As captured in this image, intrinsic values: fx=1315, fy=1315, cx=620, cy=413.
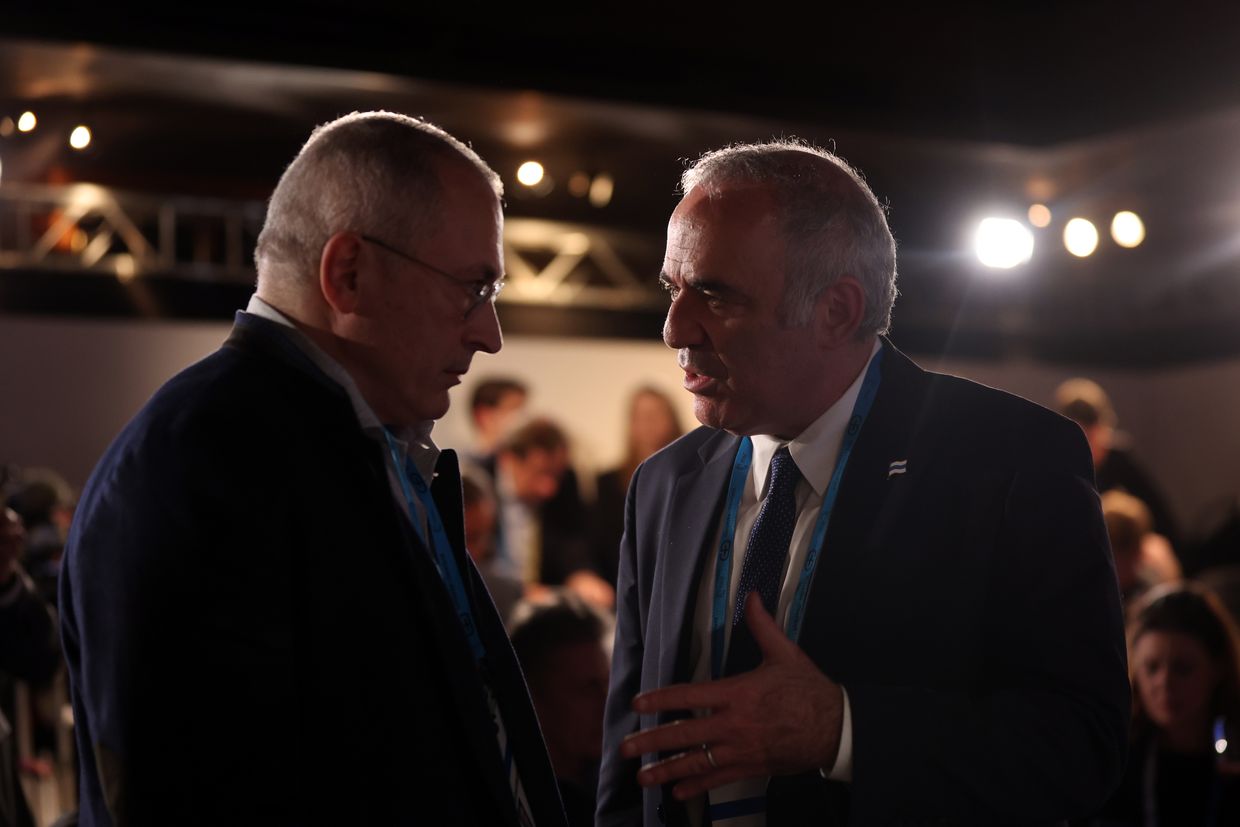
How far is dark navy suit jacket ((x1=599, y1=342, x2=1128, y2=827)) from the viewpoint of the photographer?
5.32ft

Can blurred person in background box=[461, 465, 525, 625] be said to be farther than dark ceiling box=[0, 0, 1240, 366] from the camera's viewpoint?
No

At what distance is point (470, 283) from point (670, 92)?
4587 mm

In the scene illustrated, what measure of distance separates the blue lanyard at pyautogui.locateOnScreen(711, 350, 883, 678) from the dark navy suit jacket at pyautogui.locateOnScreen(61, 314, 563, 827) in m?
0.44

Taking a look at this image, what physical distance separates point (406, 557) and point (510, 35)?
15.0 feet

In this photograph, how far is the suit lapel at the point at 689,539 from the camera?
186 centimetres

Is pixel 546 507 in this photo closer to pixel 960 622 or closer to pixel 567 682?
pixel 567 682

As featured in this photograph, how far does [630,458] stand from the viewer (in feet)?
22.2

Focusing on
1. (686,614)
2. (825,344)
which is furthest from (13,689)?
(825,344)

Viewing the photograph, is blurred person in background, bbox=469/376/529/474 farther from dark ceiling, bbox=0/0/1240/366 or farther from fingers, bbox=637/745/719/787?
fingers, bbox=637/745/719/787

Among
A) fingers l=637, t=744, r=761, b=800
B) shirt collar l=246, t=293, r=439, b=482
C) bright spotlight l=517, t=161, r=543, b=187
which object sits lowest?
fingers l=637, t=744, r=761, b=800

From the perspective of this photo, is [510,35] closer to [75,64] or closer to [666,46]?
[666,46]

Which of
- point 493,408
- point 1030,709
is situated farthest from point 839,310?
point 493,408

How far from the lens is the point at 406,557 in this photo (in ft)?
4.99

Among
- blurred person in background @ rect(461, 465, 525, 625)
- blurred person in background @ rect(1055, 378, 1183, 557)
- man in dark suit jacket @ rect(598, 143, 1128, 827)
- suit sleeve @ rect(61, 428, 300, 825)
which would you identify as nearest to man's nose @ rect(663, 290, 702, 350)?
man in dark suit jacket @ rect(598, 143, 1128, 827)
